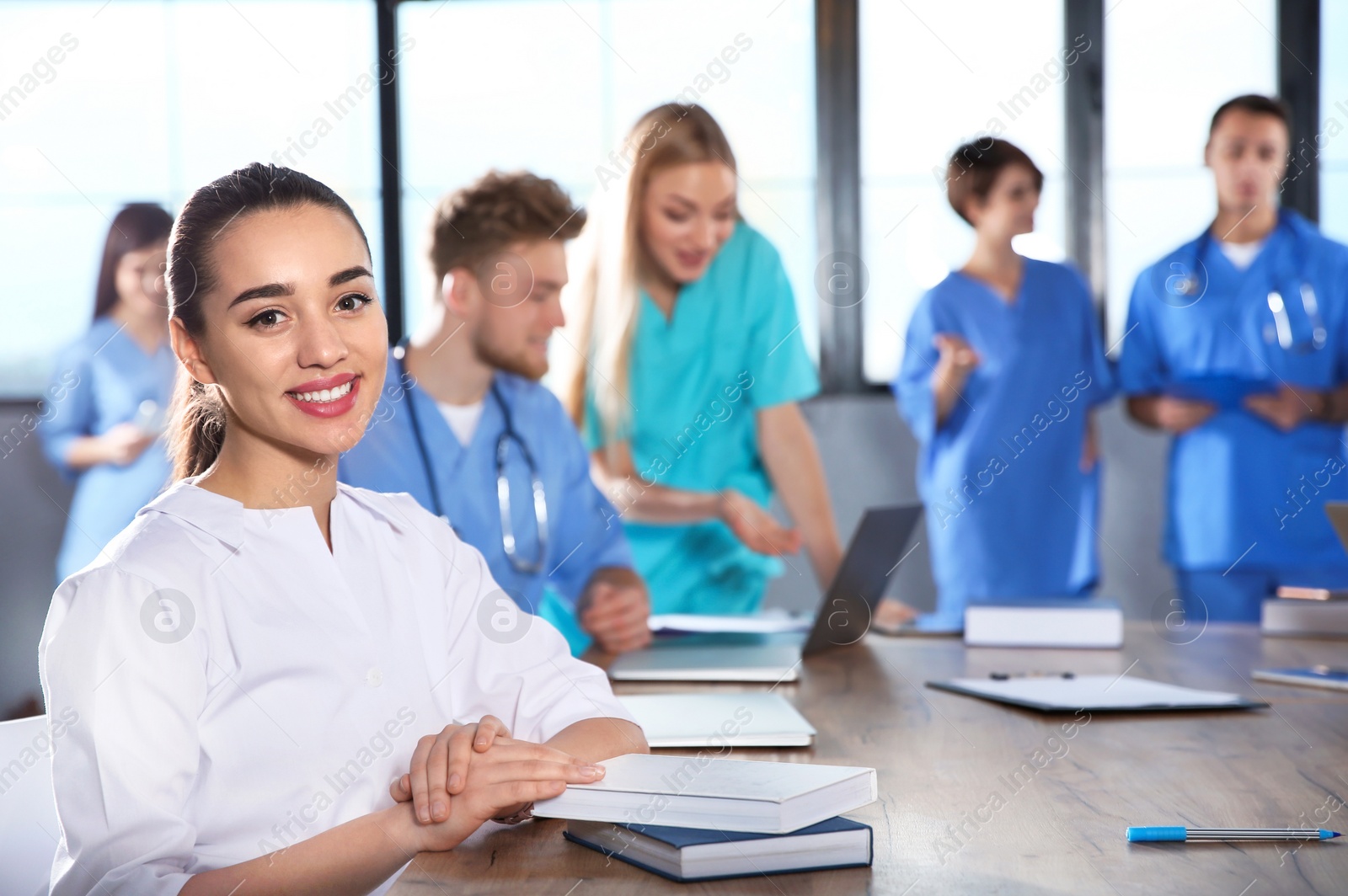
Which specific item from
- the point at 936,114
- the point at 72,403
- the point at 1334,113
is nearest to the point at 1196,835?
the point at 72,403

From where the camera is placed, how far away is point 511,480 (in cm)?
172

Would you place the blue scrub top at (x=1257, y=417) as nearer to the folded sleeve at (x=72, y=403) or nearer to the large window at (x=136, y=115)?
the large window at (x=136, y=115)

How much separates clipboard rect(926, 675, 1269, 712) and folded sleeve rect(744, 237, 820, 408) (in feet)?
2.76

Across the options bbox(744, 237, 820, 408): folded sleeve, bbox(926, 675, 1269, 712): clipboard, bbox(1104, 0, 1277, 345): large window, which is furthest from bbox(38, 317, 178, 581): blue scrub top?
bbox(1104, 0, 1277, 345): large window

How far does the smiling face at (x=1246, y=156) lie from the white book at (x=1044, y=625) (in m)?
1.27

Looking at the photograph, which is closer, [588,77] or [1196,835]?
[1196,835]

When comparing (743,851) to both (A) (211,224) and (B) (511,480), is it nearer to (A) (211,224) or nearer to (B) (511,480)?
(A) (211,224)

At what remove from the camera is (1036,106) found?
11.1ft

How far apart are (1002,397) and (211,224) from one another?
1.99 m

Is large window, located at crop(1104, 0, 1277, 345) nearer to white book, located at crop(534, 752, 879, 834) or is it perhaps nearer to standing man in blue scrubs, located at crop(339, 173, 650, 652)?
standing man in blue scrubs, located at crop(339, 173, 650, 652)

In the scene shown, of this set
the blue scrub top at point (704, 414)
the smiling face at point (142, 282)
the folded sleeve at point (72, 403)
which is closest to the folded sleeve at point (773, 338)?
the blue scrub top at point (704, 414)

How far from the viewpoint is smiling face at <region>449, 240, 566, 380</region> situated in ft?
5.58

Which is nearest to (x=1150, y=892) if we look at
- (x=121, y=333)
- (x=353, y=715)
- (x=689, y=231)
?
(x=353, y=715)

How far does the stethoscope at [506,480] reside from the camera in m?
1.66
